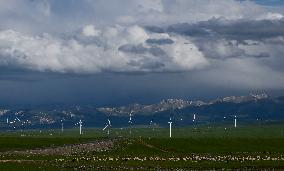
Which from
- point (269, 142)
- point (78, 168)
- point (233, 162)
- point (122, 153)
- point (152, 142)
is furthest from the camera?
point (269, 142)

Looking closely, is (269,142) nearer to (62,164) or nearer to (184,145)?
(184,145)

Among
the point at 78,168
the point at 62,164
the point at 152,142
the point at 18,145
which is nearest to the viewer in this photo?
the point at 78,168

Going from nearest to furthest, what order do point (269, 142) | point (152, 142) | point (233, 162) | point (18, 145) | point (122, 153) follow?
point (233, 162)
point (122, 153)
point (18, 145)
point (152, 142)
point (269, 142)

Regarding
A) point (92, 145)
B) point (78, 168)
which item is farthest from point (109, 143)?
point (78, 168)

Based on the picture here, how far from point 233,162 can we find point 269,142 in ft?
218

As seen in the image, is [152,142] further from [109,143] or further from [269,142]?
[269,142]

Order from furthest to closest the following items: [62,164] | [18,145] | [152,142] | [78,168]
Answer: [152,142] → [18,145] → [62,164] → [78,168]

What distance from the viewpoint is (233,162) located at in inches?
3652

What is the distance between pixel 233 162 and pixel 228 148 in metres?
47.5

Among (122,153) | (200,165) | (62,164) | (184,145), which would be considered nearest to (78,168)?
(62,164)

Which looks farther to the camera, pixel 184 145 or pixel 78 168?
pixel 184 145

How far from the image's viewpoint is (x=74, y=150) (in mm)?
121875

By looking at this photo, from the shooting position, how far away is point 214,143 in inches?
5866

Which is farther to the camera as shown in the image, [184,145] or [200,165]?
[184,145]
